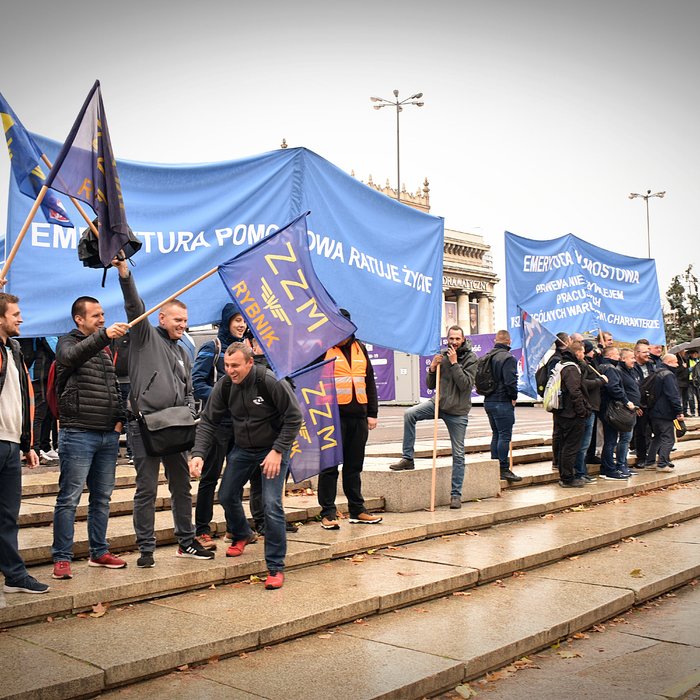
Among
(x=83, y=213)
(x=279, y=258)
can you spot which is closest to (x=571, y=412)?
(x=279, y=258)

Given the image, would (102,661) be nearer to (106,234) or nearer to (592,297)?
(106,234)

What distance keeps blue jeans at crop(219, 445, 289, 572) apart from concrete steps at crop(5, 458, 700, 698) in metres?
0.24

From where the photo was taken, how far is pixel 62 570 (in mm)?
5891

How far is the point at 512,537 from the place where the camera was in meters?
8.66

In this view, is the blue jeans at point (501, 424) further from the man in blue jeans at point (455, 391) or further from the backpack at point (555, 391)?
the man in blue jeans at point (455, 391)

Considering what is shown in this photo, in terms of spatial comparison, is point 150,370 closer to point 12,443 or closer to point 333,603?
point 12,443

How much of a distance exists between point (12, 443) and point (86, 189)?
1.88 m

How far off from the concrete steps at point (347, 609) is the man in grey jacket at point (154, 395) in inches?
9.4

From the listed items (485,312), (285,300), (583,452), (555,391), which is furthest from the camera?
(485,312)

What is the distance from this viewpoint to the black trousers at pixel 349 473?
8141 mm

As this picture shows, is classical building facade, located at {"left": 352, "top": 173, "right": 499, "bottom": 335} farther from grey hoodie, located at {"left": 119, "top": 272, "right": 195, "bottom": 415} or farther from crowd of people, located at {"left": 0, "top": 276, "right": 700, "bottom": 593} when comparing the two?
grey hoodie, located at {"left": 119, "top": 272, "right": 195, "bottom": 415}

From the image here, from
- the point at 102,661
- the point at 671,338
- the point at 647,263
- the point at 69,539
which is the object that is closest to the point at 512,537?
the point at 69,539

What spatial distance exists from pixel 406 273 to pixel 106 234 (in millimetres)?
4454

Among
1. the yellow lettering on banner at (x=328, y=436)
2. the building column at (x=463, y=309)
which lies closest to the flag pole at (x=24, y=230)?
the yellow lettering on banner at (x=328, y=436)
